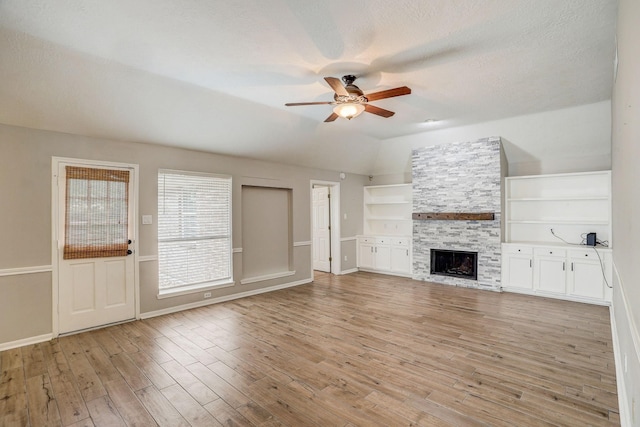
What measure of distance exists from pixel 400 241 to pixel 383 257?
2.05ft

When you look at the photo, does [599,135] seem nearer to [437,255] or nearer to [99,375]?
[437,255]

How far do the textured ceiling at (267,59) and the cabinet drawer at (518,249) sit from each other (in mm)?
2397

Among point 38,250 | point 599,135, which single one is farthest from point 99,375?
point 599,135

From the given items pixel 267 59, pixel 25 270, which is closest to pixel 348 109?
pixel 267 59

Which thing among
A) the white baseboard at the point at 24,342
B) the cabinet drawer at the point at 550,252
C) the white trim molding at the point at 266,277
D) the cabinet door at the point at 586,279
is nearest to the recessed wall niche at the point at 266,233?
the white trim molding at the point at 266,277

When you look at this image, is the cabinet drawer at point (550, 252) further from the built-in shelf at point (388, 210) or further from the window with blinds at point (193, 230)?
the window with blinds at point (193, 230)

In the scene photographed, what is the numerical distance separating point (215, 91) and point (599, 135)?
5.96m

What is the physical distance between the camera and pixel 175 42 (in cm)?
279

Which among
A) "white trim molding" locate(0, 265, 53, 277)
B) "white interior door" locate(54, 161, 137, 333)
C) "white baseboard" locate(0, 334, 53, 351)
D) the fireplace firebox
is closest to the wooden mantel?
the fireplace firebox

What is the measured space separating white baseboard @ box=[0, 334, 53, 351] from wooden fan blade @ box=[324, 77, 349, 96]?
4418 millimetres

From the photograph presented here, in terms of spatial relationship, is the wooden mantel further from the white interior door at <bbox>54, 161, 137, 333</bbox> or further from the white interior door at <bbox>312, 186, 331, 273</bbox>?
the white interior door at <bbox>54, 161, 137, 333</bbox>

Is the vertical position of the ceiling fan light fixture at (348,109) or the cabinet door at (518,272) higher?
the ceiling fan light fixture at (348,109)

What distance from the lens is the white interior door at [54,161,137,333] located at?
394 cm

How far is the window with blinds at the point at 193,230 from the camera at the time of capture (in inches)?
191
